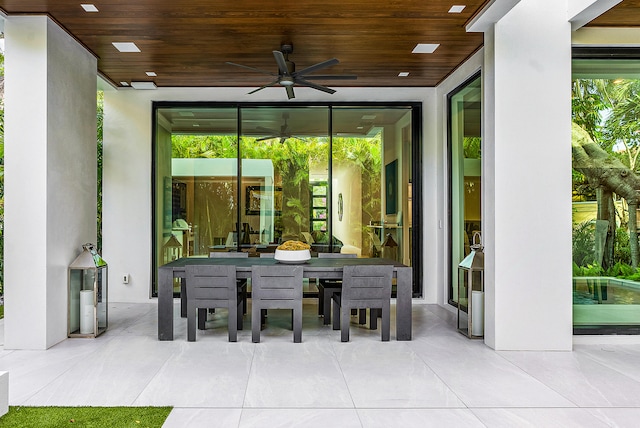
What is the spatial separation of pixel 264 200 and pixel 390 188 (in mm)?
1770

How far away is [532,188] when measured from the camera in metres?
4.18

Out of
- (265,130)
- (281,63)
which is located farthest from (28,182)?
(265,130)

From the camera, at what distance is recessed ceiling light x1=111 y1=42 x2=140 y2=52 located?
4.81 metres

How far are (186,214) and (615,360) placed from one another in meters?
5.25

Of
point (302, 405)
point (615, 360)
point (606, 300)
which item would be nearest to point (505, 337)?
point (615, 360)

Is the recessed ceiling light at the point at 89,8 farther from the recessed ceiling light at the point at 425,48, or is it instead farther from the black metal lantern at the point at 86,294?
the recessed ceiling light at the point at 425,48

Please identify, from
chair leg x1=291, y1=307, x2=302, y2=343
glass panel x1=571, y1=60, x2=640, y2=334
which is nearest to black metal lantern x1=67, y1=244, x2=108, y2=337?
chair leg x1=291, y1=307, x2=302, y2=343

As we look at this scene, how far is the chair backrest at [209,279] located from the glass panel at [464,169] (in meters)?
2.74

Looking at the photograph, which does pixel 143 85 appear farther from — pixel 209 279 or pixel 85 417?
pixel 85 417

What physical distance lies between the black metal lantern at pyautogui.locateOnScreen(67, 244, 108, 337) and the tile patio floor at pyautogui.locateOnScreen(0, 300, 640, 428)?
185mm

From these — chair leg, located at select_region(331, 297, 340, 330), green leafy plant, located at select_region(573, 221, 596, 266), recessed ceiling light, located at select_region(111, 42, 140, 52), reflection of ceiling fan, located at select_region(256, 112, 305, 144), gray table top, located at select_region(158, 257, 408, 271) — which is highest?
recessed ceiling light, located at select_region(111, 42, 140, 52)

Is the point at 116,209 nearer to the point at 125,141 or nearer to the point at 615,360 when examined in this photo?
the point at 125,141

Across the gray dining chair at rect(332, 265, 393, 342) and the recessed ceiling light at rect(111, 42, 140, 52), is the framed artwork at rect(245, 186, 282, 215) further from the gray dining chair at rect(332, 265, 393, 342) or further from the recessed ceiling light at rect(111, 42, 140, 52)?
the gray dining chair at rect(332, 265, 393, 342)

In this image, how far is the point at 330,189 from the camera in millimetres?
6691
